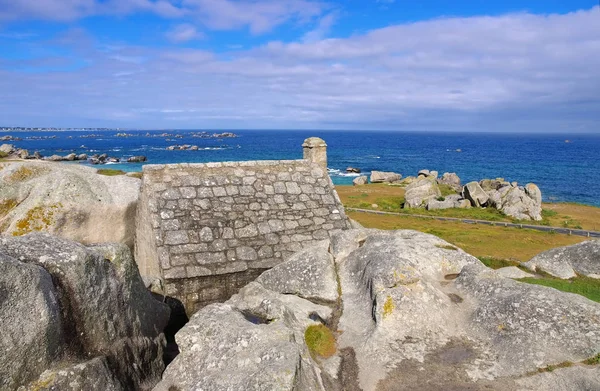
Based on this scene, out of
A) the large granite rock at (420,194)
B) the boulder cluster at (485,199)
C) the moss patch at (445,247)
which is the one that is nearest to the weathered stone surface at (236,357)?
the moss patch at (445,247)

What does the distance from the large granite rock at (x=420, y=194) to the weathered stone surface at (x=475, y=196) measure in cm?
330

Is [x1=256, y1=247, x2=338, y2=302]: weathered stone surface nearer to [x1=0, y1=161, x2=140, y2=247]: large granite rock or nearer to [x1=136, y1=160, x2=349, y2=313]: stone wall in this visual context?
[x1=136, y1=160, x2=349, y2=313]: stone wall

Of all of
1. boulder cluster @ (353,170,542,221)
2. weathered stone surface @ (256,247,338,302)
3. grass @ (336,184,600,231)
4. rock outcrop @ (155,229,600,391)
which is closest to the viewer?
rock outcrop @ (155,229,600,391)

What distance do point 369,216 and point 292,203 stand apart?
2723 centimetres

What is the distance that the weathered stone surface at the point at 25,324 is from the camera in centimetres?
424

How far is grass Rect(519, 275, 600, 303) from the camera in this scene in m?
9.33

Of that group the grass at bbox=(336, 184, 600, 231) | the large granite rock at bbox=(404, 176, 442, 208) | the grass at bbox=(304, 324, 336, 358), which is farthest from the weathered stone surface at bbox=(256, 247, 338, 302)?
the large granite rock at bbox=(404, 176, 442, 208)

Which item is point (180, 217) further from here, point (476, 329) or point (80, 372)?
point (476, 329)

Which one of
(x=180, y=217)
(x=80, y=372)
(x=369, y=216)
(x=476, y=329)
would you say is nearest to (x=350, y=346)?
(x=476, y=329)

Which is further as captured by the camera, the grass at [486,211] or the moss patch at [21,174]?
the grass at [486,211]

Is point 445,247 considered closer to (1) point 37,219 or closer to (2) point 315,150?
(2) point 315,150

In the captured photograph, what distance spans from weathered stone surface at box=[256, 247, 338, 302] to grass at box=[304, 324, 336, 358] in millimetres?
1216

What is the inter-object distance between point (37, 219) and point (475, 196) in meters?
44.7

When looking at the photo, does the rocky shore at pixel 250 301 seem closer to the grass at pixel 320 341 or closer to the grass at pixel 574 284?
the grass at pixel 320 341
